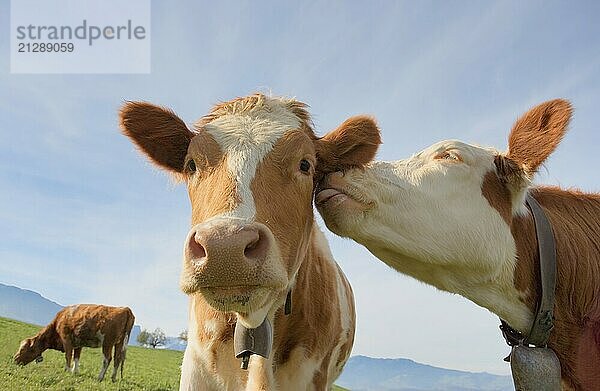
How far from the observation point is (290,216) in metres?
4.01

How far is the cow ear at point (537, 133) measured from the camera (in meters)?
3.96

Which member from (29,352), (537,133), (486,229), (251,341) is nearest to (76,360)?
(29,352)

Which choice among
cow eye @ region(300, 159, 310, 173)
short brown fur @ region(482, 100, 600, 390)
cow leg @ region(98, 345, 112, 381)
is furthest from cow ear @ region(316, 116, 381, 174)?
cow leg @ region(98, 345, 112, 381)

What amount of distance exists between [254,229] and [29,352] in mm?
26007

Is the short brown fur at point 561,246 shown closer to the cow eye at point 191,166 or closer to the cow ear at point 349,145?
the cow ear at point 349,145

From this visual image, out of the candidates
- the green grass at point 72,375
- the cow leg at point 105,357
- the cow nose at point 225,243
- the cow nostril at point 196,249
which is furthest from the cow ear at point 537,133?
the cow leg at point 105,357

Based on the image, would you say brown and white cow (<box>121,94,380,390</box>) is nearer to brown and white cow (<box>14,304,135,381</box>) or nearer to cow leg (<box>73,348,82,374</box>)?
cow leg (<box>73,348,82,374</box>)

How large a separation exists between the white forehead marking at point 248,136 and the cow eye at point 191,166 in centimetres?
25

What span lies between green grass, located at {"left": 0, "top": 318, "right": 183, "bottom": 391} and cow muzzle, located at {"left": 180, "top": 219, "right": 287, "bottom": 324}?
16658mm

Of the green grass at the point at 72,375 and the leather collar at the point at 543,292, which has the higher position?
the leather collar at the point at 543,292

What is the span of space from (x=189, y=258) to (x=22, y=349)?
2584 cm

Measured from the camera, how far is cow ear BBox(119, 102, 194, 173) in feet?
16.1

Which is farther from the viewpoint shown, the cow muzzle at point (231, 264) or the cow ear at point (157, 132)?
the cow ear at point (157, 132)

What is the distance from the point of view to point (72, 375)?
73.4 ft
